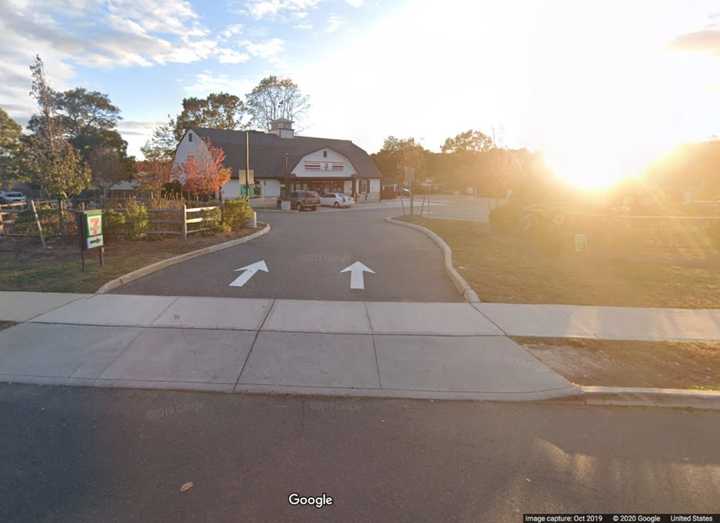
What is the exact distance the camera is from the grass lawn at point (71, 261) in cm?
823

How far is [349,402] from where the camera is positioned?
4203mm

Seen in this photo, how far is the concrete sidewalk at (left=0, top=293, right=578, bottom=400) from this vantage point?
14.8 ft

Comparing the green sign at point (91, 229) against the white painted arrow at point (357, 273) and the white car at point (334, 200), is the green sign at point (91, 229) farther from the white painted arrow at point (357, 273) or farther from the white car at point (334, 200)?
the white car at point (334, 200)

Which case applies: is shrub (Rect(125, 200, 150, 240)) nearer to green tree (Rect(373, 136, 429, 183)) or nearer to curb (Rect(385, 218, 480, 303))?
curb (Rect(385, 218, 480, 303))

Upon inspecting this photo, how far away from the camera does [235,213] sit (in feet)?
55.4

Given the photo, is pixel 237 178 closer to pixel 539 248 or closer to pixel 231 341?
pixel 539 248

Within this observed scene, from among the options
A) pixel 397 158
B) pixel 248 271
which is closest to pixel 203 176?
pixel 248 271

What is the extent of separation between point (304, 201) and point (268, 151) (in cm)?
1233

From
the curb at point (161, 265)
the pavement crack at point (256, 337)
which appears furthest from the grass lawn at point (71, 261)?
the pavement crack at point (256, 337)

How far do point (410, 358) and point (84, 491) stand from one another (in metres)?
3.50

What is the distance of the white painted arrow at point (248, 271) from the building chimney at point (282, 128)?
42.2 metres

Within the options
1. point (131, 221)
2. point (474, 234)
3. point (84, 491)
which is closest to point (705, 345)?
point (84, 491)

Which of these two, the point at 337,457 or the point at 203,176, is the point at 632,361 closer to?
the point at 337,457

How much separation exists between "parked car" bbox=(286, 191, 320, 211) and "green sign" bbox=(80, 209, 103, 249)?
24.9m
